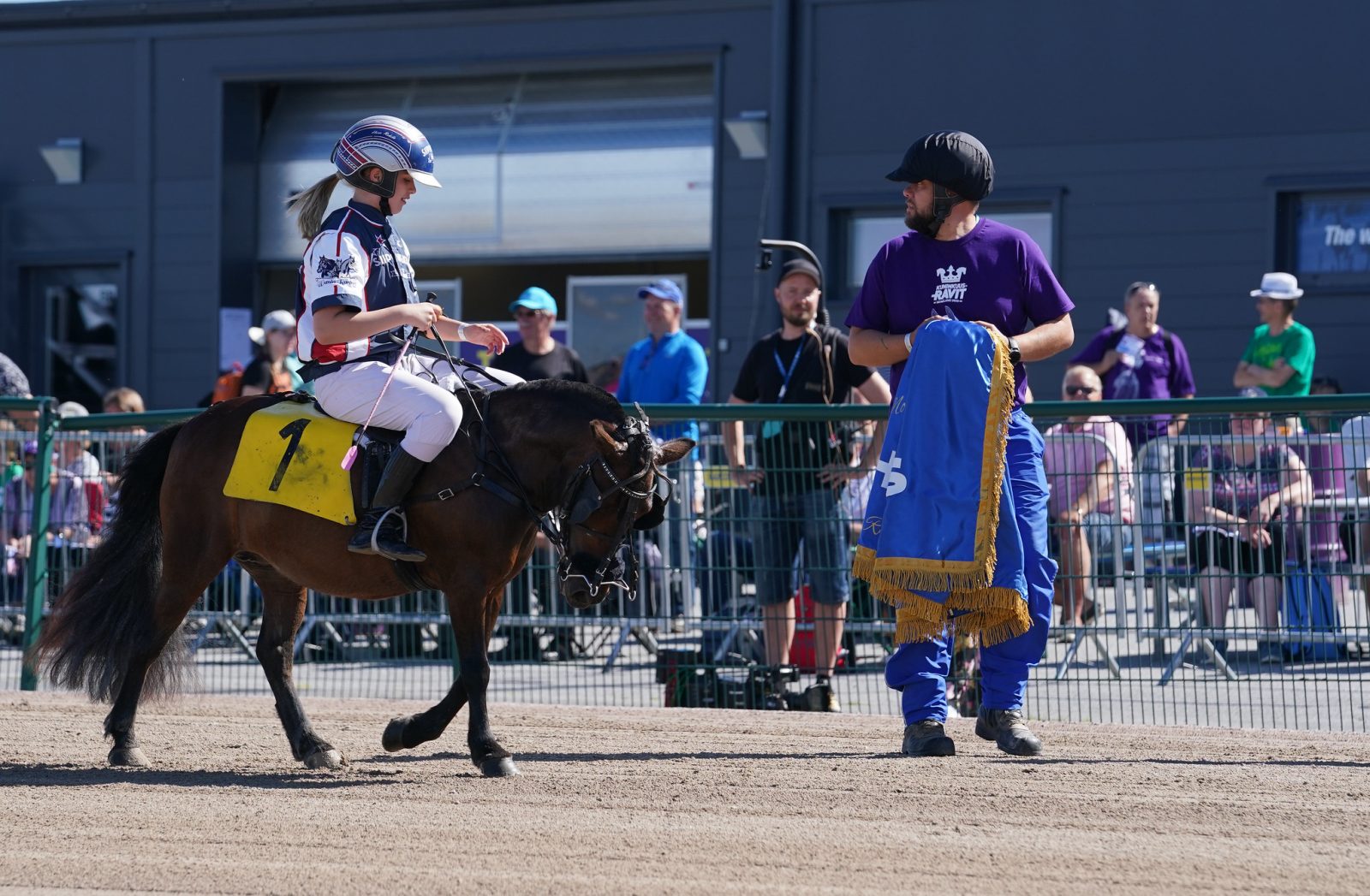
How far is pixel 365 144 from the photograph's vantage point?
246 inches

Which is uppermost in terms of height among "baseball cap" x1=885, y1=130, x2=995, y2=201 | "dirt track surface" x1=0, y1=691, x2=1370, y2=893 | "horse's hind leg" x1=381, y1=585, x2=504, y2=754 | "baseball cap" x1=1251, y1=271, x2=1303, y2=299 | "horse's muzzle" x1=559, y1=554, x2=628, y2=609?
"baseball cap" x1=1251, y1=271, x2=1303, y2=299

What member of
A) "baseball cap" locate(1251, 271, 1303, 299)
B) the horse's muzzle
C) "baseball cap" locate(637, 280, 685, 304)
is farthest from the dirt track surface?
"baseball cap" locate(1251, 271, 1303, 299)

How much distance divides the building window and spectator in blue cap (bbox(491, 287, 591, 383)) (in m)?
6.40

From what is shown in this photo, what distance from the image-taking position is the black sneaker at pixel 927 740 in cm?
653

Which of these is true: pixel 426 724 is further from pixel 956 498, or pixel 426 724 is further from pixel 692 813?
pixel 956 498

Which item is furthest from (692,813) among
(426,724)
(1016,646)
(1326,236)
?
(1326,236)

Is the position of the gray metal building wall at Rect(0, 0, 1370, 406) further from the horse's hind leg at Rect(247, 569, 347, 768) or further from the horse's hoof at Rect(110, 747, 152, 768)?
the horse's hoof at Rect(110, 747, 152, 768)

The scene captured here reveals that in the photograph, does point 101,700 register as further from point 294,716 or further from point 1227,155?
point 1227,155

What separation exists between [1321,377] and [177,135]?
11157mm

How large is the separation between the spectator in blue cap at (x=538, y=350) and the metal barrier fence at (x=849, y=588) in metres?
1.78

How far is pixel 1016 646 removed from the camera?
6.62m

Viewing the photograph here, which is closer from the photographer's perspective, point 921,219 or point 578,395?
point 578,395

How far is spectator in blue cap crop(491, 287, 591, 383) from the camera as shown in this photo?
35.4 ft

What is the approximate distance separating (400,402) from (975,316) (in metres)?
2.15
